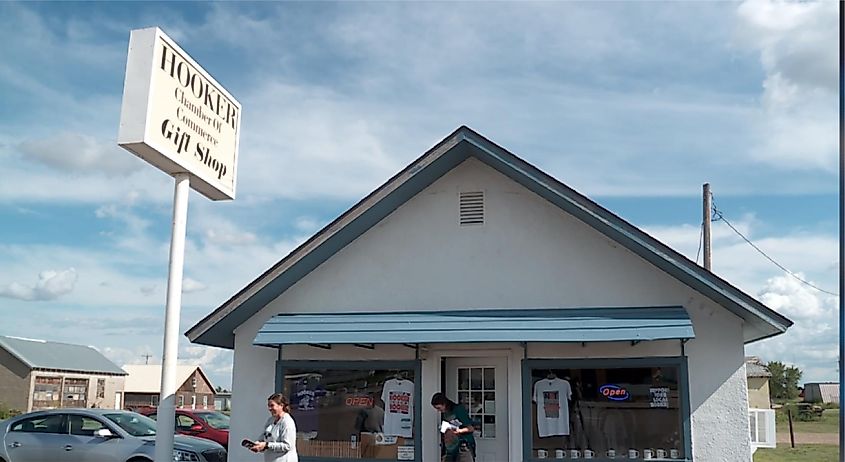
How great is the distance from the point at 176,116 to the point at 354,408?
4500mm

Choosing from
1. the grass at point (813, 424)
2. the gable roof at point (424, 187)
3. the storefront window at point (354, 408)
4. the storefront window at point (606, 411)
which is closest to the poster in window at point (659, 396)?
the storefront window at point (606, 411)

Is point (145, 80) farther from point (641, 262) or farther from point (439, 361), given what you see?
point (641, 262)

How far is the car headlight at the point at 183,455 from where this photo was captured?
43.3 feet

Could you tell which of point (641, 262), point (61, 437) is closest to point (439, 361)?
point (641, 262)

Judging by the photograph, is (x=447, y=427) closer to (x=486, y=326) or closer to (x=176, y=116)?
(x=486, y=326)

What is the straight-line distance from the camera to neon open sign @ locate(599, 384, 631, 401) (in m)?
11.1

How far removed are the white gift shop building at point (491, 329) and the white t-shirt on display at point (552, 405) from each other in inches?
0.7

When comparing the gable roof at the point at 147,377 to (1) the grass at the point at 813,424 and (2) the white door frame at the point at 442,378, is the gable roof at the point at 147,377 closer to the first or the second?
(1) the grass at the point at 813,424

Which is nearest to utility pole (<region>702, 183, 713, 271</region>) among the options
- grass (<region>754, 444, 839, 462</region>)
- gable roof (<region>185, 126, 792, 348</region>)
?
grass (<region>754, 444, 839, 462</region>)

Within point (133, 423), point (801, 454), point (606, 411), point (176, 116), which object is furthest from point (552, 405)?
point (801, 454)

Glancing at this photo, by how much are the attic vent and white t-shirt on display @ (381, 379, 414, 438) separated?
230cm

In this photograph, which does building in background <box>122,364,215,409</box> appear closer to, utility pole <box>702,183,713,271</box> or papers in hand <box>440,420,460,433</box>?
utility pole <box>702,183,713,271</box>

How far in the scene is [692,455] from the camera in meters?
10.7

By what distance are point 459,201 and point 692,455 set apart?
172 inches
